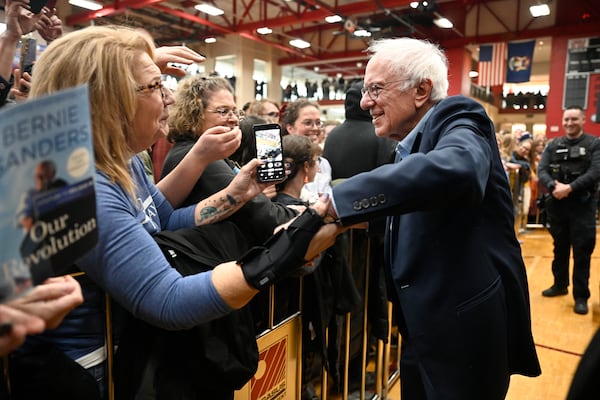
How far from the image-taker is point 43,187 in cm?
57

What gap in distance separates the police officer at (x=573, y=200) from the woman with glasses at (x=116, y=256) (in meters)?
4.02

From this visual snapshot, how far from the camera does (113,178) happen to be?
37.7 inches

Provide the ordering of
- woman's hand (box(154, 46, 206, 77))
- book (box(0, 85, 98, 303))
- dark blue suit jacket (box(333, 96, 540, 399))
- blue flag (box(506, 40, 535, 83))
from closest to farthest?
1. book (box(0, 85, 98, 303))
2. dark blue suit jacket (box(333, 96, 540, 399))
3. woman's hand (box(154, 46, 206, 77))
4. blue flag (box(506, 40, 535, 83))

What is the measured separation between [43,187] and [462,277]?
3.38 ft

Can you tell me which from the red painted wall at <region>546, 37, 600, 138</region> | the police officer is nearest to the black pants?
the police officer

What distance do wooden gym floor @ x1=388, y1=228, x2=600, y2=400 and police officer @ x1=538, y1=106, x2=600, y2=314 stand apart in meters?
0.16

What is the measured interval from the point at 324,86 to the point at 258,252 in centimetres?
1663

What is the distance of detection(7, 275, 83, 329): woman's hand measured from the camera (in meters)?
0.64

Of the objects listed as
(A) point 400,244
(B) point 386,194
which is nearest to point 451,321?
(A) point 400,244

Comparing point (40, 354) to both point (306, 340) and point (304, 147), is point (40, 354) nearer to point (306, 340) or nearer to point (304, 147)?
point (306, 340)

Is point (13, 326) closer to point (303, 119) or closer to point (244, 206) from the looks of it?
point (244, 206)

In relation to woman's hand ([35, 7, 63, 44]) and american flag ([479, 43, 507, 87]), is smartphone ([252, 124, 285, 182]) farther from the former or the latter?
american flag ([479, 43, 507, 87])

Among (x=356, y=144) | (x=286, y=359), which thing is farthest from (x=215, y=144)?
(x=356, y=144)

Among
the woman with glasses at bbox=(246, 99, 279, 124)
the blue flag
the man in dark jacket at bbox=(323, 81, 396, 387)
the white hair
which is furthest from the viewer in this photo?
the blue flag
